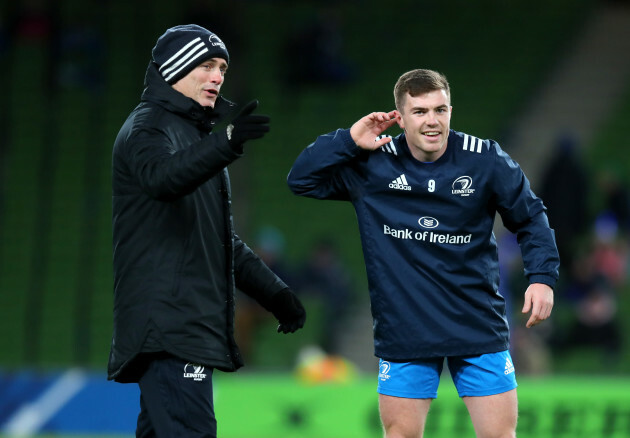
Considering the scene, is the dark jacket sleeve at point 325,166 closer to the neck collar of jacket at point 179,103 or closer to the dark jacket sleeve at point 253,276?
the dark jacket sleeve at point 253,276

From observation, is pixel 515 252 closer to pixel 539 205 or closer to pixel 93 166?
pixel 93 166

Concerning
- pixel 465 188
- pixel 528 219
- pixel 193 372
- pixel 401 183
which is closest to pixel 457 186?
pixel 465 188

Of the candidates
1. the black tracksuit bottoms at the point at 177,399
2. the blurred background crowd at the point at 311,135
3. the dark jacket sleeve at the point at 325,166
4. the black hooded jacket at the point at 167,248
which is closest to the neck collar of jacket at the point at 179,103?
the black hooded jacket at the point at 167,248

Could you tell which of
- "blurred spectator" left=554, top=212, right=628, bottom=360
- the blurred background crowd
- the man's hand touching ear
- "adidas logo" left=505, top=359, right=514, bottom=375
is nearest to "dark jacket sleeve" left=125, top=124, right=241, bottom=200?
the man's hand touching ear

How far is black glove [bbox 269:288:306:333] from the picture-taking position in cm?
499

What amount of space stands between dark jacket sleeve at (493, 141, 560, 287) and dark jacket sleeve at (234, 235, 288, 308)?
1.06 meters

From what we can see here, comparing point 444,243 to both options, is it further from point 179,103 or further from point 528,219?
point 179,103

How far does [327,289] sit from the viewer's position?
13375 mm

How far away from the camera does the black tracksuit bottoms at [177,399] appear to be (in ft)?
14.1

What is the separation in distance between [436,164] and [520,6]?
13041 mm

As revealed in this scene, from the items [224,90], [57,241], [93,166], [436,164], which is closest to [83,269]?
[57,241]

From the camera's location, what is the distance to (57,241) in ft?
48.6

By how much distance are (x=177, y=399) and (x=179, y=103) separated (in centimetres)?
119

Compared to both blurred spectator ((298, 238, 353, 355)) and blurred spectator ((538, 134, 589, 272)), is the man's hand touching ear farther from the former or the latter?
blurred spectator ((298, 238, 353, 355))
